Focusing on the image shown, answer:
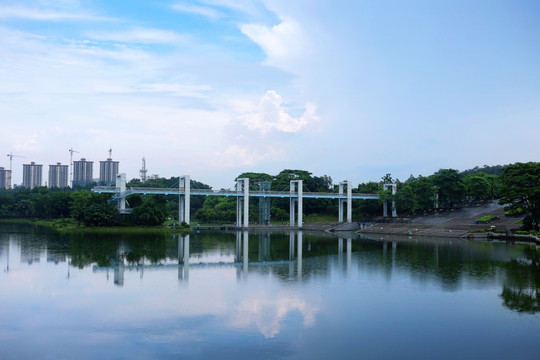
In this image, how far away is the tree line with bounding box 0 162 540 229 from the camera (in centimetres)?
3962

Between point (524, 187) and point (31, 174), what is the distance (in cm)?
14436

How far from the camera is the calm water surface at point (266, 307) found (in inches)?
435

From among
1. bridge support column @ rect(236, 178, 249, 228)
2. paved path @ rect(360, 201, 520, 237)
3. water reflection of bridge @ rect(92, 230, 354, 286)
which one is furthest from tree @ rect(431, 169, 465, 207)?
water reflection of bridge @ rect(92, 230, 354, 286)

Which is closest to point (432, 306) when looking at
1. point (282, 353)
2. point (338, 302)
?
point (338, 302)

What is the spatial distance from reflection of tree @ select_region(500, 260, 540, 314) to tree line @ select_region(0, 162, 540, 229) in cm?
1659

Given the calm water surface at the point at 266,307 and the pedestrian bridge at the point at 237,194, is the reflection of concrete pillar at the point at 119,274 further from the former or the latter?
the pedestrian bridge at the point at 237,194

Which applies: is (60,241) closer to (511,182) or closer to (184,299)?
(184,299)

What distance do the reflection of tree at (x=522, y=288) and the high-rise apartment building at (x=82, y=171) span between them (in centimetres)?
14849

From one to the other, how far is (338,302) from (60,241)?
1067 inches

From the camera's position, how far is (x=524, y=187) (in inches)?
1506

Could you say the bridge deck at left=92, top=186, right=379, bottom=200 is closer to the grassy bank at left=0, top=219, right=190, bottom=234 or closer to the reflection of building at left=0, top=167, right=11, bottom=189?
the grassy bank at left=0, top=219, right=190, bottom=234

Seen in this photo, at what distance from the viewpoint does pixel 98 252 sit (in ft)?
94.3

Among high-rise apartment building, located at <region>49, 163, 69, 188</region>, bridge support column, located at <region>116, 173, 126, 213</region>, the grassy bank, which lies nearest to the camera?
the grassy bank

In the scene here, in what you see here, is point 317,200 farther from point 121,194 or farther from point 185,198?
point 121,194
